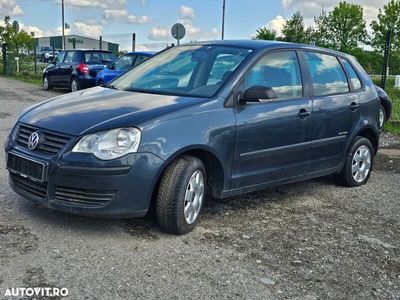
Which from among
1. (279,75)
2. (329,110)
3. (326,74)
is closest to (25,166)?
(279,75)

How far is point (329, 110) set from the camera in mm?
5727

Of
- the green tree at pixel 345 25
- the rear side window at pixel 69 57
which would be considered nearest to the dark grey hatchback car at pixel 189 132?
the rear side window at pixel 69 57

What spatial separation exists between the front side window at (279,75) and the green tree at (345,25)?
67.0 feet

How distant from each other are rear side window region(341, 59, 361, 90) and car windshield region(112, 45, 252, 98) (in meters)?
1.74

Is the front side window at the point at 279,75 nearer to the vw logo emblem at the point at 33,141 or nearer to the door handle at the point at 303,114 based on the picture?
the door handle at the point at 303,114

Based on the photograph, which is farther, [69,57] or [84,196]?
[69,57]

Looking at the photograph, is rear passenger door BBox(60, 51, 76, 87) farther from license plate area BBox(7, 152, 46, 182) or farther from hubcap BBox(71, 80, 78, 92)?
license plate area BBox(7, 152, 46, 182)

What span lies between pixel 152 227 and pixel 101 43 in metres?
21.9

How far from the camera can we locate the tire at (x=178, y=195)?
4238 millimetres

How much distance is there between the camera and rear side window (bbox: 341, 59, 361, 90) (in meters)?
6.32

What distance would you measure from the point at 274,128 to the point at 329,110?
100 cm

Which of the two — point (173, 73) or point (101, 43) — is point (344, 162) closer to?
point (173, 73)

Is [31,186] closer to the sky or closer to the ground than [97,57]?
closer to the ground

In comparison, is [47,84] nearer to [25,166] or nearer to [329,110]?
[329,110]
